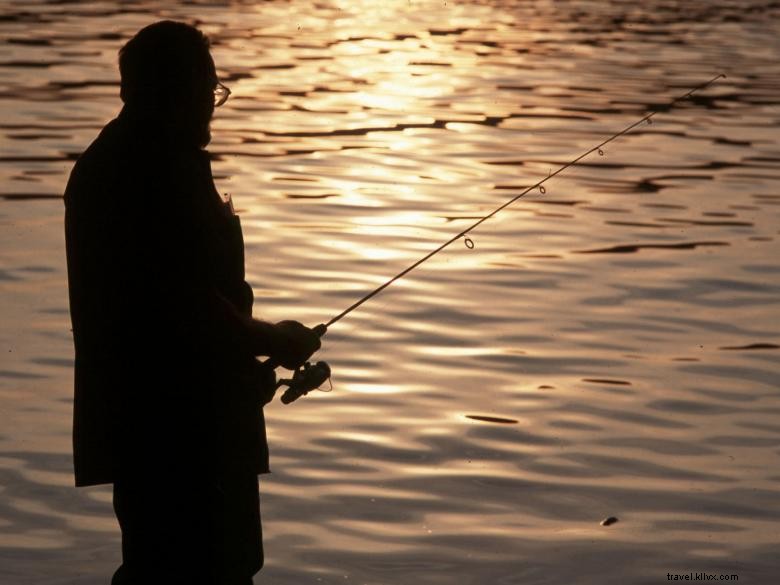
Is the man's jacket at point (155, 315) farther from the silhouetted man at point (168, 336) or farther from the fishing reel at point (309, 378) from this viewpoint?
the fishing reel at point (309, 378)

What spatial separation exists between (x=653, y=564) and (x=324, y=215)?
25.5 ft

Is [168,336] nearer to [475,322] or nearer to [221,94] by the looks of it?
[221,94]

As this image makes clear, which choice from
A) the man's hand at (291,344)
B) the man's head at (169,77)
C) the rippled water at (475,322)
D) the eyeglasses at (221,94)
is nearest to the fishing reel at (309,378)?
the man's hand at (291,344)

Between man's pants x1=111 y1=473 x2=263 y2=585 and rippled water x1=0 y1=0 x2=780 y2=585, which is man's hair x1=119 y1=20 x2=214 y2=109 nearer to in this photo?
man's pants x1=111 y1=473 x2=263 y2=585

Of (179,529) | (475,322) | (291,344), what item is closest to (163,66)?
(291,344)

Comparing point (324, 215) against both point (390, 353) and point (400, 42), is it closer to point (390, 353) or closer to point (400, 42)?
point (390, 353)

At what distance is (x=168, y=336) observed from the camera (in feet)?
14.9

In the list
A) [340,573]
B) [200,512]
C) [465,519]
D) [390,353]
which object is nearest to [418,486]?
[465,519]

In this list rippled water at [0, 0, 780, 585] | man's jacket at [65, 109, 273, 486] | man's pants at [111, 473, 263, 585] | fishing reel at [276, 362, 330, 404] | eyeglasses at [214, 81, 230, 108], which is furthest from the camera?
rippled water at [0, 0, 780, 585]

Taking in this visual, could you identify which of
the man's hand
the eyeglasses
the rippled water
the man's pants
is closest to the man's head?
the eyeglasses

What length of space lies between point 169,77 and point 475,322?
20.9 ft

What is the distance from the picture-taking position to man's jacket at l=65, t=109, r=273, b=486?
4441mm

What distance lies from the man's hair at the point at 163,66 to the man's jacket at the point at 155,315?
0.07 metres

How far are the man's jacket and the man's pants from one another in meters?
0.05
